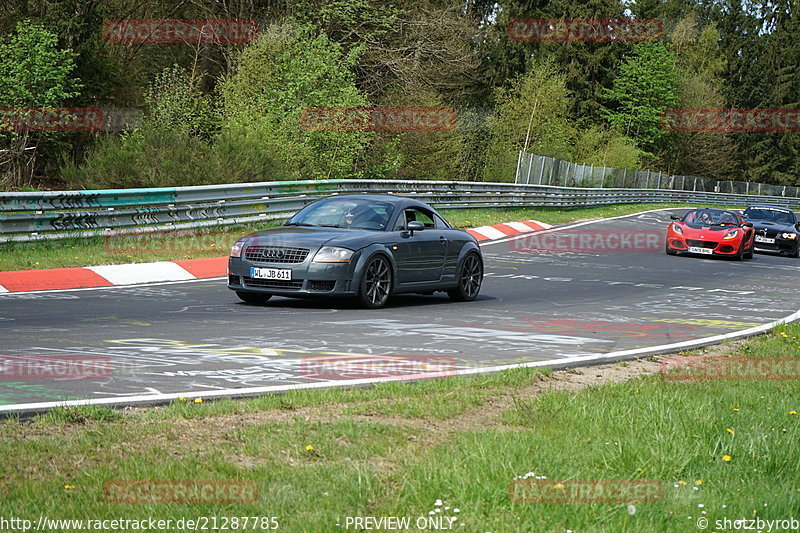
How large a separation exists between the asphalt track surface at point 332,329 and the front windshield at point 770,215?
1199 centimetres

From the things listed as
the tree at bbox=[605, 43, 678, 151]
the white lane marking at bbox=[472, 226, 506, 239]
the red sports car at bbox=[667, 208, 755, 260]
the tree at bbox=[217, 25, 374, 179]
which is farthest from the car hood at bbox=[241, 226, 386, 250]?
the tree at bbox=[605, 43, 678, 151]

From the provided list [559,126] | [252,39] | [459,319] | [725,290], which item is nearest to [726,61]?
[559,126]

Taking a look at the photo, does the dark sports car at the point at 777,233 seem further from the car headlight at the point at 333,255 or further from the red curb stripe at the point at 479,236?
the car headlight at the point at 333,255

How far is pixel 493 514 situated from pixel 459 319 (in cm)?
794

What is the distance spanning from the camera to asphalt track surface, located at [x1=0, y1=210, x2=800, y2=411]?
7.58 meters

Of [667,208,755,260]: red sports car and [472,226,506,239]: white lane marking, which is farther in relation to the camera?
[472,226,506,239]: white lane marking

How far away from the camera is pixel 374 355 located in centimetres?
898

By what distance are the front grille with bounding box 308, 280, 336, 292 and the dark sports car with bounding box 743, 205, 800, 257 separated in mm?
20739

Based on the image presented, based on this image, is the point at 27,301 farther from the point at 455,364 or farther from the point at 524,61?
the point at 524,61

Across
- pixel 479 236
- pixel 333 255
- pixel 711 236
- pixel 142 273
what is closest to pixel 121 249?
pixel 142 273

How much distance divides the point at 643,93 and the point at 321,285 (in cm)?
8116

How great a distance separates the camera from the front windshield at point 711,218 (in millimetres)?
26953

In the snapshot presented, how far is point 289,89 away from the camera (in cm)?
3262

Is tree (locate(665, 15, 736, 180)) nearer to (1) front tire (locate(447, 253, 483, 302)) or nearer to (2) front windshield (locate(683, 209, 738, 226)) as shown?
(2) front windshield (locate(683, 209, 738, 226))
